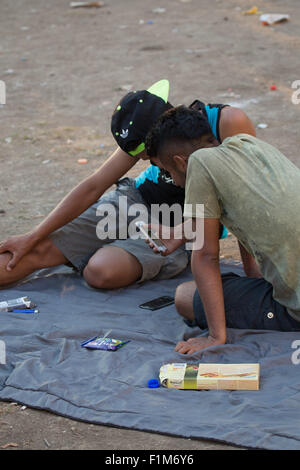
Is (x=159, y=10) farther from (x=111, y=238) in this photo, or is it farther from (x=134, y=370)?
(x=134, y=370)

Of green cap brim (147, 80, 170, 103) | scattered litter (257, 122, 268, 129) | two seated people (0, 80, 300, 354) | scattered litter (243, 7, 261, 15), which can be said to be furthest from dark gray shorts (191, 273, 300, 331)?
scattered litter (243, 7, 261, 15)

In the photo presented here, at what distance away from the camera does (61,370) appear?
2.90 m

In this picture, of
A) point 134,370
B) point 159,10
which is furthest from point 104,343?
point 159,10

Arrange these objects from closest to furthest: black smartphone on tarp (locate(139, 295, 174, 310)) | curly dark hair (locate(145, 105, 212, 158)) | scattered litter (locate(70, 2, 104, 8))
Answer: curly dark hair (locate(145, 105, 212, 158)), black smartphone on tarp (locate(139, 295, 174, 310)), scattered litter (locate(70, 2, 104, 8))

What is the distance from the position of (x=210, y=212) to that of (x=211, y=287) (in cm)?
32

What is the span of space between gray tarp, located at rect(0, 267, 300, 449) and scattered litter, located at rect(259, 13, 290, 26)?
559 cm

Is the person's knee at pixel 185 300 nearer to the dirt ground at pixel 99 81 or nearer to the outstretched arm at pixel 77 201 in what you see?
the outstretched arm at pixel 77 201

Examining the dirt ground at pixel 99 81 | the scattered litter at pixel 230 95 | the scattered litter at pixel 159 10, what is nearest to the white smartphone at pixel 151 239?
the dirt ground at pixel 99 81

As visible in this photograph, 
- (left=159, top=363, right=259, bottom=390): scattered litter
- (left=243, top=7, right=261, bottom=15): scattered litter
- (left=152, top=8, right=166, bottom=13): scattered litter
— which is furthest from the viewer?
(left=152, top=8, right=166, bottom=13): scattered litter

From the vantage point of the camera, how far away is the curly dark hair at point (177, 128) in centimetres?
283

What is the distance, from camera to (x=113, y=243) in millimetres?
3744

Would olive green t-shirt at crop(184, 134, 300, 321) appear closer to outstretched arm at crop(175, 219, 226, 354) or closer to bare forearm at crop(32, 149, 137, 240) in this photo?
outstretched arm at crop(175, 219, 226, 354)

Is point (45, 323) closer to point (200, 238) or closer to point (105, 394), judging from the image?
point (105, 394)

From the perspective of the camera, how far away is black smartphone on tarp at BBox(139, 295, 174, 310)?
11.4 feet
